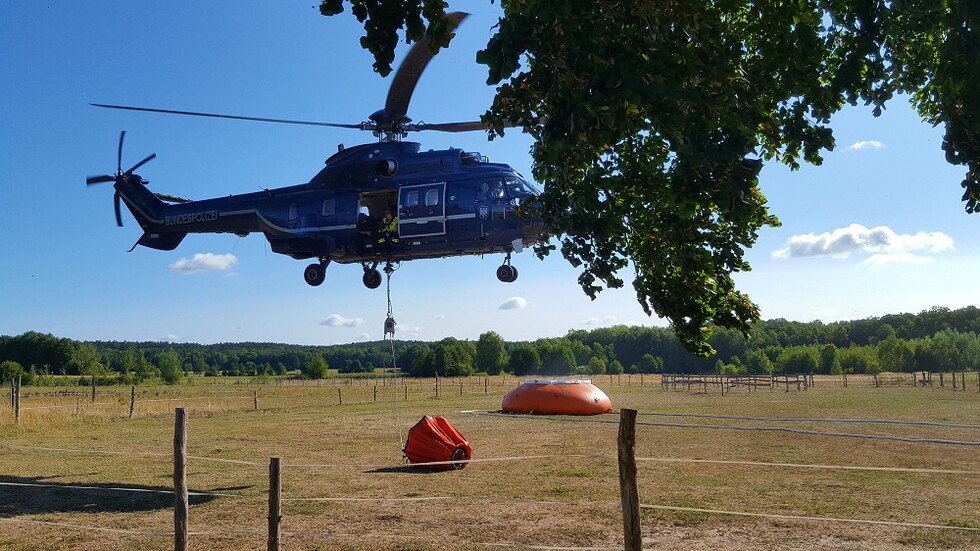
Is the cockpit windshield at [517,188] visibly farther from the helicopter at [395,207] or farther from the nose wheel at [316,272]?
the nose wheel at [316,272]

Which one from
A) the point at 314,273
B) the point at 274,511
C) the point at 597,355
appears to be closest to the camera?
the point at 274,511

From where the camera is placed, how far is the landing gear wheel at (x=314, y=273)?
20.5 meters

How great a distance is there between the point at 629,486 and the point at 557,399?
22.7 meters

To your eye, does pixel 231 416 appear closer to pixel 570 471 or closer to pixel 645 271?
pixel 570 471

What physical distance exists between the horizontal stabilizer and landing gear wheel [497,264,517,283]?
1016 cm

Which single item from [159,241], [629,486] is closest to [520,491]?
[629,486]

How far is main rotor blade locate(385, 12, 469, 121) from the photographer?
15.5m

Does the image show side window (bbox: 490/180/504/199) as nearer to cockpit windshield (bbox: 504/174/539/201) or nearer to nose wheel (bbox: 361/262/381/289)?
cockpit windshield (bbox: 504/174/539/201)

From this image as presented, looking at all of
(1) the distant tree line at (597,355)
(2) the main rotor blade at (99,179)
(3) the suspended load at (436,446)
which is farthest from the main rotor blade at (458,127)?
(1) the distant tree line at (597,355)

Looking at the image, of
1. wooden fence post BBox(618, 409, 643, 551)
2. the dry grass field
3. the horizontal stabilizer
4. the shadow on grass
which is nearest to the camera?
wooden fence post BBox(618, 409, 643, 551)

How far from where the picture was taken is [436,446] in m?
15.6

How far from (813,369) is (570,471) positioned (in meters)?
100

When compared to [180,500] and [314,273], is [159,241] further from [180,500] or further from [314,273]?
[180,500]

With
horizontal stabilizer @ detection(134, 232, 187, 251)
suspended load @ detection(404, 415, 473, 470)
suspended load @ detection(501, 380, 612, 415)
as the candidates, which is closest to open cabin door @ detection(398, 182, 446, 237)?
suspended load @ detection(404, 415, 473, 470)
